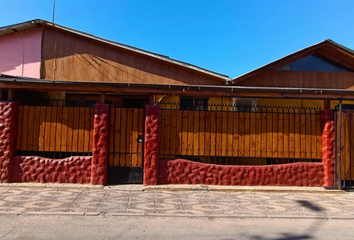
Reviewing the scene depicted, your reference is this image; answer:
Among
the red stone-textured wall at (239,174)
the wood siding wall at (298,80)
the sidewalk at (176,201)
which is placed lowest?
the sidewalk at (176,201)

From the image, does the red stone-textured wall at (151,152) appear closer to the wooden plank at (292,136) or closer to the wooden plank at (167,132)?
the wooden plank at (167,132)

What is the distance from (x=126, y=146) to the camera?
7043 mm

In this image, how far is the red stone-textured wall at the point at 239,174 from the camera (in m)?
6.91

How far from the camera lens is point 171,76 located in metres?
10.8

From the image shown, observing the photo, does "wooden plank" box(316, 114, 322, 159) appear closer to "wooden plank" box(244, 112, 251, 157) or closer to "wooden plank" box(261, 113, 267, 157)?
"wooden plank" box(261, 113, 267, 157)

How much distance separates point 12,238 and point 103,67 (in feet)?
26.4

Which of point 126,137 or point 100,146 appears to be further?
point 126,137

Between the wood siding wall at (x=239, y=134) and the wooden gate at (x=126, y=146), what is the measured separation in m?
0.67

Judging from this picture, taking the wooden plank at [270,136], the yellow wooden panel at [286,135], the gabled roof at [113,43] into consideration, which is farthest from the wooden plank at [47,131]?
the yellow wooden panel at [286,135]

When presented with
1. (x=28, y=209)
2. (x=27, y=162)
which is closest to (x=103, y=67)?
(x=27, y=162)

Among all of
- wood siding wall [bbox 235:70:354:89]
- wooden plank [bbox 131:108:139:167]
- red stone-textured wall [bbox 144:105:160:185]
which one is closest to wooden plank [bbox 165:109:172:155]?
red stone-textured wall [bbox 144:105:160:185]

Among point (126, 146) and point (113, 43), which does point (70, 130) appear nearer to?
point (126, 146)

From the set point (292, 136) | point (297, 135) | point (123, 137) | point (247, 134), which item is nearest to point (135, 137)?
point (123, 137)

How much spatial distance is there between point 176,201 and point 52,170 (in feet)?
11.6
